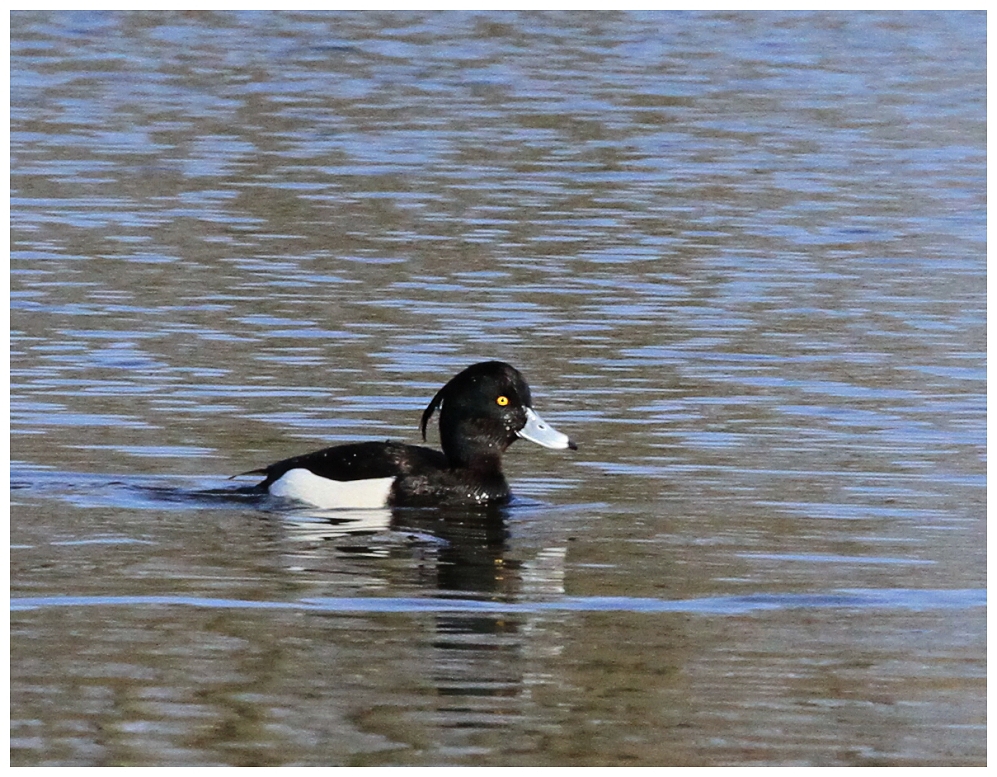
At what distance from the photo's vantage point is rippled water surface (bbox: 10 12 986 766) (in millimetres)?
7848

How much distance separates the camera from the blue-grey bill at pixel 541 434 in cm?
1177

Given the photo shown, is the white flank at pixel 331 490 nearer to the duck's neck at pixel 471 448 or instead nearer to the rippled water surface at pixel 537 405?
the rippled water surface at pixel 537 405

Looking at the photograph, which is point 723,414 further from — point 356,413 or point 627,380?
point 356,413

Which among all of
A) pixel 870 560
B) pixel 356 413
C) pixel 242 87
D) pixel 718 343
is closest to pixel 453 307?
pixel 718 343

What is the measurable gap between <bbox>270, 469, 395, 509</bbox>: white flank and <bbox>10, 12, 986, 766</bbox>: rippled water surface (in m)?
0.12

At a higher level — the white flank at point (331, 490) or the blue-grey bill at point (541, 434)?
the blue-grey bill at point (541, 434)

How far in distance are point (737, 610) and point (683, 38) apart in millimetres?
26040

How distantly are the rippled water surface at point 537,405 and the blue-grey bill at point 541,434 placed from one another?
25 centimetres

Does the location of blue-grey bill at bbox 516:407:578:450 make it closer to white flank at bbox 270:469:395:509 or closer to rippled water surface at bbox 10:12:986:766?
rippled water surface at bbox 10:12:986:766

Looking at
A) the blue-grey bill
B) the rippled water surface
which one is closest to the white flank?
the rippled water surface

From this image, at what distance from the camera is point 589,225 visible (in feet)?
63.4

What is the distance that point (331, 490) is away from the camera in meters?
Answer: 11.3

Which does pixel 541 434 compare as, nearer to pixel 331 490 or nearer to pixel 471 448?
pixel 471 448

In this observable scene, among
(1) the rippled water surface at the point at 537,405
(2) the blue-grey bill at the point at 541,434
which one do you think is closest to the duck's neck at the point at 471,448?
(2) the blue-grey bill at the point at 541,434
